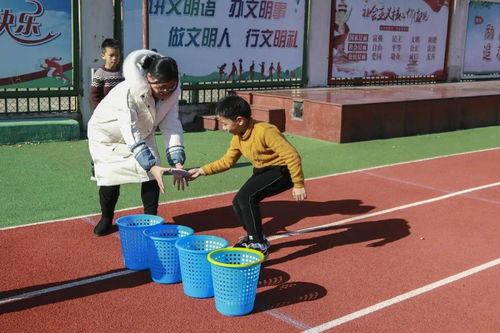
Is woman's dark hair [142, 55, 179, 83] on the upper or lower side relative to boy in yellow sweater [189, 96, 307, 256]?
upper

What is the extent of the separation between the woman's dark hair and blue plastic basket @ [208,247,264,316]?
165 cm

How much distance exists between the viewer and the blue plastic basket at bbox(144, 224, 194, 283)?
4.92 meters

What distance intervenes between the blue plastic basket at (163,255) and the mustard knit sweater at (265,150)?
32.3 inches

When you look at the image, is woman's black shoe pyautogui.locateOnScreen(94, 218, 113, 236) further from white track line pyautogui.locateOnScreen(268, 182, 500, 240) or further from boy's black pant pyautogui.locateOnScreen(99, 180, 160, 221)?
white track line pyautogui.locateOnScreen(268, 182, 500, 240)

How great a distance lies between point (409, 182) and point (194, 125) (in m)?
A: 6.24

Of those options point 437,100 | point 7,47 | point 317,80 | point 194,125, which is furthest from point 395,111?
point 7,47

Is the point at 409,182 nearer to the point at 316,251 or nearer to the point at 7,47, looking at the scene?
the point at 316,251

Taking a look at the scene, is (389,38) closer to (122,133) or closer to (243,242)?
(243,242)

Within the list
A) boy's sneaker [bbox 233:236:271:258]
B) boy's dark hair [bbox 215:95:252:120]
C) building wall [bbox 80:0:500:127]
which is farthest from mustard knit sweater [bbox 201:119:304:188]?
building wall [bbox 80:0:500:127]

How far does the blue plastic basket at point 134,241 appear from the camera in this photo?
5.18 metres

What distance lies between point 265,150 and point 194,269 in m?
1.46

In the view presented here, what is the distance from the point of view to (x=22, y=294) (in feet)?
15.8

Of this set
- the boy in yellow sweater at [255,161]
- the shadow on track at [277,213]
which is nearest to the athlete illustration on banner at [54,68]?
the shadow on track at [277,213]

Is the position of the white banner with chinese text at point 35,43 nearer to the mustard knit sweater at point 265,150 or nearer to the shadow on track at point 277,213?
the shadow on track at point 277,213
